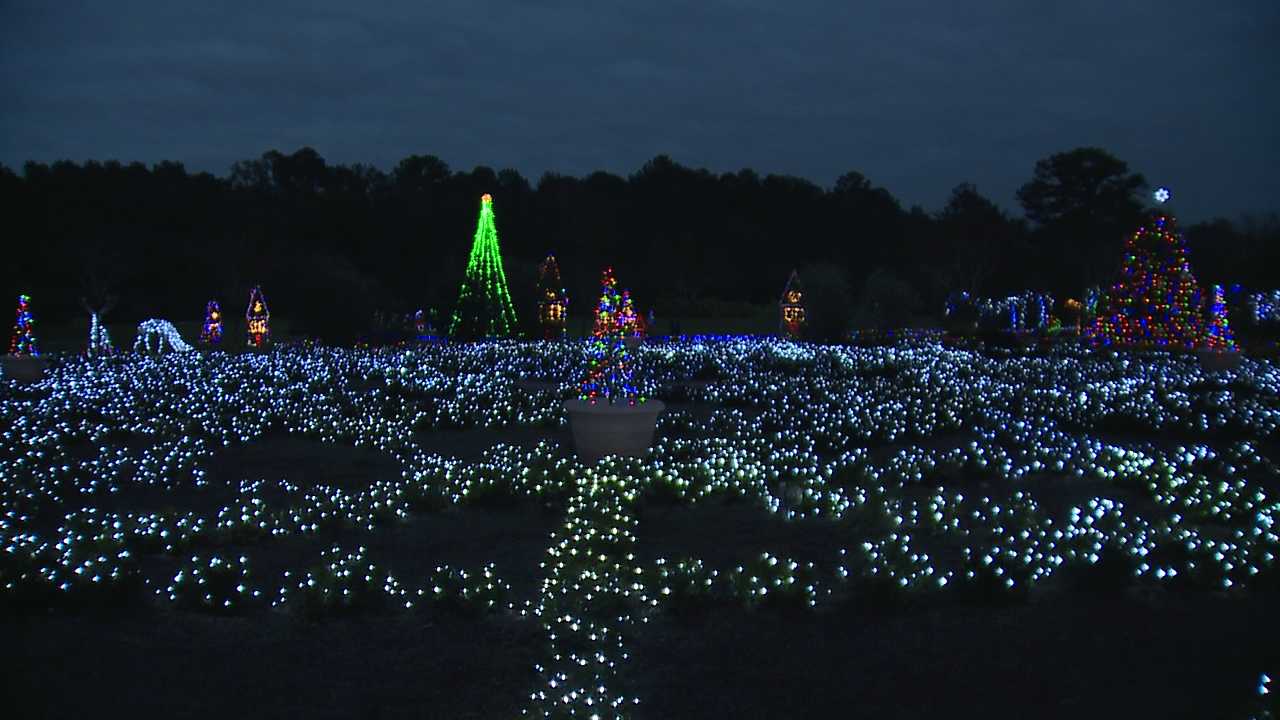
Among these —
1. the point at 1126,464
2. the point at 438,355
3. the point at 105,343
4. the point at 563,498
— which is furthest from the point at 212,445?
the point at 105,343

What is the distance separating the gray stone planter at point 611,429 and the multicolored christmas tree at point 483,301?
64.5 feet

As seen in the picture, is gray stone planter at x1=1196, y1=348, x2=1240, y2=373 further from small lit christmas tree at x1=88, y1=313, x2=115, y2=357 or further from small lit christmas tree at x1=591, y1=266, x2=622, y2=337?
small lit christmas tree at x1=88, y1=313, x2=115, y2=357

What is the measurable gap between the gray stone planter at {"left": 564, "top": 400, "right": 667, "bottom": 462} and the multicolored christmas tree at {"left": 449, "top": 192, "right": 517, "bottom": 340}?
64.5ft

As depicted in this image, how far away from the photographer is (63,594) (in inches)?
220

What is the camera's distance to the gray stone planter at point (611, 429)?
32.4 ft

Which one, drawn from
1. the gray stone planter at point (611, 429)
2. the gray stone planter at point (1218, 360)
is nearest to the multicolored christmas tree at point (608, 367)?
the gray stone planter at point (611, 429)

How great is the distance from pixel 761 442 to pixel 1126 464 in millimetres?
3794

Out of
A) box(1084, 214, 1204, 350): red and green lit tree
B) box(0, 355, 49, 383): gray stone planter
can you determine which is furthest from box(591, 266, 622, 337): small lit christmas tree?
box(1084, 214, 1204, 350): red and green lit tree

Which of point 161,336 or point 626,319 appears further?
point 161,336

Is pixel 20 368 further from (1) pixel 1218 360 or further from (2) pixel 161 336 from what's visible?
(1) pixel 1218 360

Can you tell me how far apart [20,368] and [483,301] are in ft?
45.0

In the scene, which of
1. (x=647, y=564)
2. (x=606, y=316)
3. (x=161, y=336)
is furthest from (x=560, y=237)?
(x=647, y=564)

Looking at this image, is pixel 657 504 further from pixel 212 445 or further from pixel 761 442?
pixel 212 445

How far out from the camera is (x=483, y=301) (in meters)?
29.5
